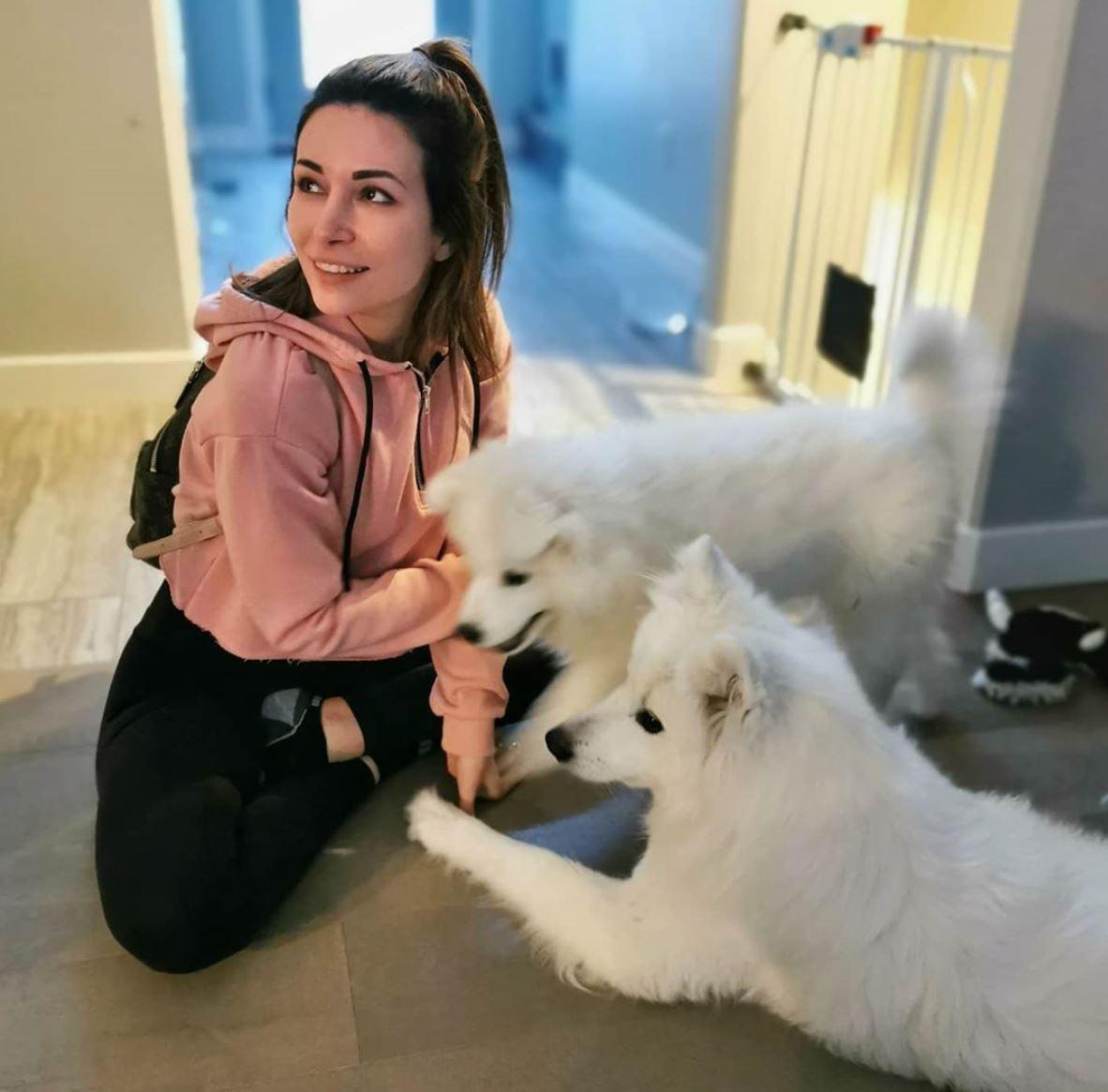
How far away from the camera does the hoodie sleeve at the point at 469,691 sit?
1646 millimetres

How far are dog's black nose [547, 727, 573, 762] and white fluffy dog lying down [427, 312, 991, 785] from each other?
0.62 feet

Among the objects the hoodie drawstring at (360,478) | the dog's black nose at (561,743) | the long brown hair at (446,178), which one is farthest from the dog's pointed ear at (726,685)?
the long brown hair at (446,178)

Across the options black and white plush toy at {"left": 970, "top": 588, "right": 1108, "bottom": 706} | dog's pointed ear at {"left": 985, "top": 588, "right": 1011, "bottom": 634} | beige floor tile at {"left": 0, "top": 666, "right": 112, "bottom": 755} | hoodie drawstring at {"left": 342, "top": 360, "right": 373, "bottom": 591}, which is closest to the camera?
hoodie drawstring at {"left": 342, "top": 360, "right": 373, "bottom": 591}

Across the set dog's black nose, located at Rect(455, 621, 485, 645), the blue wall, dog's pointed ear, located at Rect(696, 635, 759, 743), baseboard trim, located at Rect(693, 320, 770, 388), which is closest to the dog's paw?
dog's black nose, located at Rect(455, 621, 485, 645)

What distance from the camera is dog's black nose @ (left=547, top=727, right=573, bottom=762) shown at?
1.35 m

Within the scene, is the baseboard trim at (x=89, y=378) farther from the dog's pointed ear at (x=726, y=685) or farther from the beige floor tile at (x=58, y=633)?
the dog's pointed ear at (x=726, y=685)

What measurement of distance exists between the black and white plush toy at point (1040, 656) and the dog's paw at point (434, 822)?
1.03m

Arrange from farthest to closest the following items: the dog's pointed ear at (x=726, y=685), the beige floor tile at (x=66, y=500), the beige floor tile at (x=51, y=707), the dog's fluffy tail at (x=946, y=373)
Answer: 1. the beige floor tile at (x=66, y=500)
2. the beige floor tile at (x=51, y=707)
3. the dog's fluffy tail at (x=946, y=373)
4. the dog's pointed ear at (x=726, y=685)

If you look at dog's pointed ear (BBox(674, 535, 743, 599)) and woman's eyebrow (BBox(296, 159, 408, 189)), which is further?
woman's eyebrow (BBox(296, 159, 408, 189))

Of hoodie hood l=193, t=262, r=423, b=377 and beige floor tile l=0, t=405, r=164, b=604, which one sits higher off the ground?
hoodie hood l=193, t=262, r=423, b=377

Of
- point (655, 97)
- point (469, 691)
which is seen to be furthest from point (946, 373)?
point (655, 97)

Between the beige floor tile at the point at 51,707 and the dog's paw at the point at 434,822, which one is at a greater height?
the dog's paw at the point at 434,822

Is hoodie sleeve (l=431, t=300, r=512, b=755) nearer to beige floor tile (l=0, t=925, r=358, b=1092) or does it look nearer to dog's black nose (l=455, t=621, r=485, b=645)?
dog's black nose (l=455, t=621, r=485, b=645)

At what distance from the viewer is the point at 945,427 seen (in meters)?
1.77
